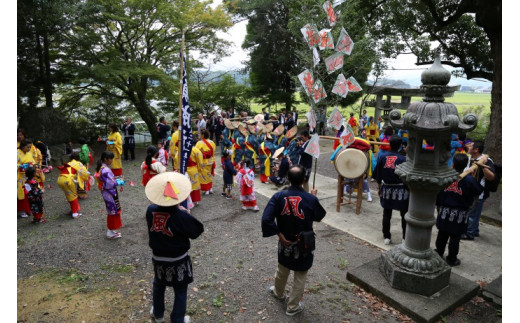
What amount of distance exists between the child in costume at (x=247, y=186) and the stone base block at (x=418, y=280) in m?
3.89

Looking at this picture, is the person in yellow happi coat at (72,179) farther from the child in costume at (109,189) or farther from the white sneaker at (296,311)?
the white sneaker at (296,311)

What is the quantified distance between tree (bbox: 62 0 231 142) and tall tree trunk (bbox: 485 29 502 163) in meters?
10.2

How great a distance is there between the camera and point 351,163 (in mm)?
7504

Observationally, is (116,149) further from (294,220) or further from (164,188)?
(294,220)

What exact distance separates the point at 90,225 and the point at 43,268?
1.80 metres

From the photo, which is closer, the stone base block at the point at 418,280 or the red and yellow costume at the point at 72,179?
the stone base block at the point at 418,280

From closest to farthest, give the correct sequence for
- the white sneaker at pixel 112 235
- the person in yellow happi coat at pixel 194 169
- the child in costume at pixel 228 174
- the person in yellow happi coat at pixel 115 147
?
the white sneaker at pixel 112 235, the person in yellow happi coat at pixel 194 169, the child in costume at pixel 228 174, the person in yellow happi coat at pixel 115 147

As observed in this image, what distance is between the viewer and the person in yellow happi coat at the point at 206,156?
328 inches

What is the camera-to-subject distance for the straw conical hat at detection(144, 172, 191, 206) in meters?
3.55

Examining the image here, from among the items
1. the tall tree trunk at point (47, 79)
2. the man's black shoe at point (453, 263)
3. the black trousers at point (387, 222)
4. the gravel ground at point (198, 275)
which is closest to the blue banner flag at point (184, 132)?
the gravel ground at point (198, 275)

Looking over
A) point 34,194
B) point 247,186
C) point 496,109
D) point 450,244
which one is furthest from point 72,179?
point 496,109

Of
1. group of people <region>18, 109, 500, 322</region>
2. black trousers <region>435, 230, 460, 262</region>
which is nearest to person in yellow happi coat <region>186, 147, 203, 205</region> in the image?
group of people <region>18, 109, 500, 322</region>

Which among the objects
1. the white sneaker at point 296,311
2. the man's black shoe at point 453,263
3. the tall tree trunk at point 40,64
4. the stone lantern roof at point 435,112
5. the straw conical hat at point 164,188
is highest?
the tall tree trunk at point 40,64

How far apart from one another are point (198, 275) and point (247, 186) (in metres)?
3.00
